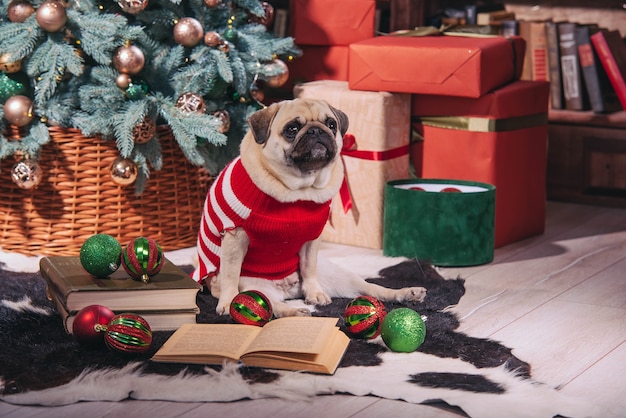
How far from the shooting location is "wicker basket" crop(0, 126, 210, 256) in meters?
2.65

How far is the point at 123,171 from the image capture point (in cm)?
261

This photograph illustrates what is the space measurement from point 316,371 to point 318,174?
58cm

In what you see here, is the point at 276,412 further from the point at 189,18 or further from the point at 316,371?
the point at 189,18

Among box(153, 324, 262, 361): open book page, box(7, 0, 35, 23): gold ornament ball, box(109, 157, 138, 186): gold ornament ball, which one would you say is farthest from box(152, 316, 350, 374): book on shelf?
box(7, 0, 35, 23): gold ornament ball

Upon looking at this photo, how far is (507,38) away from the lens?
299 cm

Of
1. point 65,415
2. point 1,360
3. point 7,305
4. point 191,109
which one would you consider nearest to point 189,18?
point 191,109

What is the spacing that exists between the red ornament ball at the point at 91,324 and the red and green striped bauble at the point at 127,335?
0.03 metres

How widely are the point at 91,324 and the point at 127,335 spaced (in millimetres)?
90

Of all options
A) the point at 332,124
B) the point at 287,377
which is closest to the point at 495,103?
the point at 332,124

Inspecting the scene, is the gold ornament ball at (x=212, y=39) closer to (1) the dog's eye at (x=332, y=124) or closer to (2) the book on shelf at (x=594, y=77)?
(1) the dog's eye at (x=332, y=124)

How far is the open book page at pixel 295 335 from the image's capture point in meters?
1.78

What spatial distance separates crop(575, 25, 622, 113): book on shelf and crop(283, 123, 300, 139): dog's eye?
165cm

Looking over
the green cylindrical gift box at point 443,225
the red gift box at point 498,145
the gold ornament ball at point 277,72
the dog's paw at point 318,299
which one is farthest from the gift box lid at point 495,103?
the dog's paw at point 318,299

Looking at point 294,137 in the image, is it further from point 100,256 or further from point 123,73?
point 123,73
